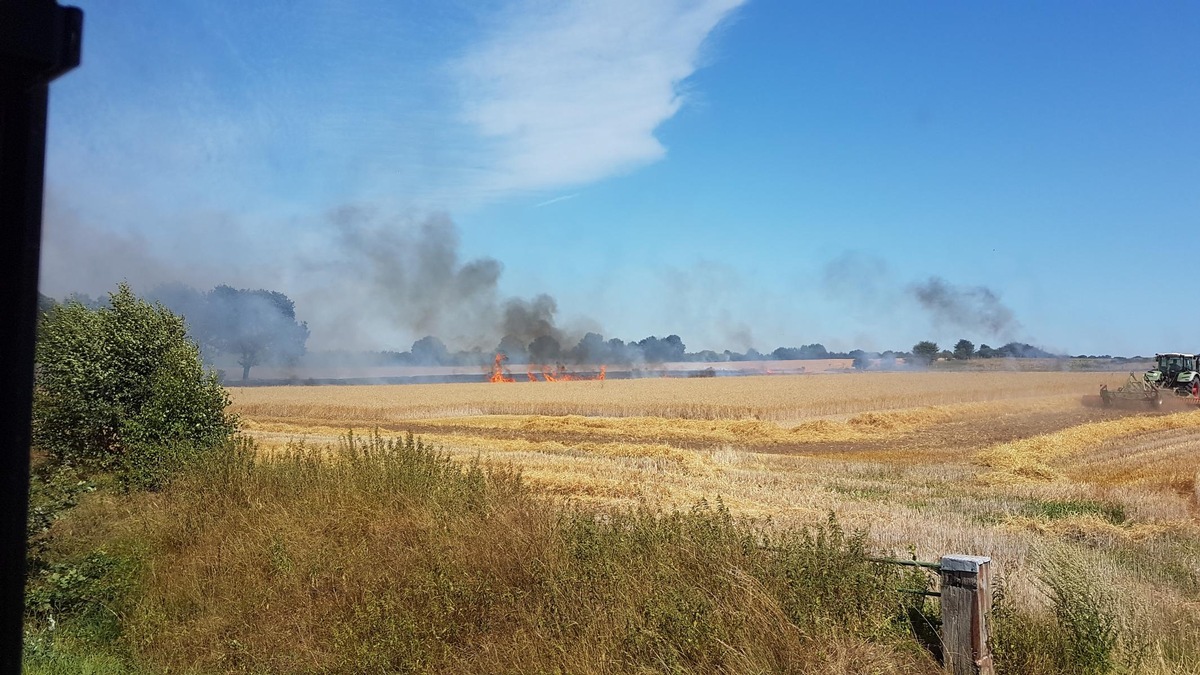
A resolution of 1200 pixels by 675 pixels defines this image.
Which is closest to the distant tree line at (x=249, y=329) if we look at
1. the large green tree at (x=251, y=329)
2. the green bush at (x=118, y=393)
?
the large green tree at (x=251, y=329)

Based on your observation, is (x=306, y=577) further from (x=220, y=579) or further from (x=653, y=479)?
(x=653, y=479)

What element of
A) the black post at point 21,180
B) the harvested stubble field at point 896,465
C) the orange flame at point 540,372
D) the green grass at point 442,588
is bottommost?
the harvested stubble field at point 896,465

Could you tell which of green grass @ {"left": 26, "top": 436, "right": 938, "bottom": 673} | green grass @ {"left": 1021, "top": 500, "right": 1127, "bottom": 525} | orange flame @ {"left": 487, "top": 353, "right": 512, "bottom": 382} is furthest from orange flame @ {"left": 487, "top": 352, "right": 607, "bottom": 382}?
green grass @ {"left": 26, "top": 436, "right": 938, "bottom": 673}

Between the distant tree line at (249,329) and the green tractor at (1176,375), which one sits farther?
the distant tree line at (249,329)

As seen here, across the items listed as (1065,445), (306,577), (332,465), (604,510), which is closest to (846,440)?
(1065,445)

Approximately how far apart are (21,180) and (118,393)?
41.9ft

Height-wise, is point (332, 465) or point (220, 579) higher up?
point (332, 465)

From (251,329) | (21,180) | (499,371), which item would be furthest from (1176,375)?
(251,329)

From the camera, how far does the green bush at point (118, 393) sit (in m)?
13.0

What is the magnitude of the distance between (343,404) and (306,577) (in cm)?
4535

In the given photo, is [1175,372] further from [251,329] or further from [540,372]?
[251,329]

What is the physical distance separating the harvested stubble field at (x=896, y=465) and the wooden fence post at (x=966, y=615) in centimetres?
137

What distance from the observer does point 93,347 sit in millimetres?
13219

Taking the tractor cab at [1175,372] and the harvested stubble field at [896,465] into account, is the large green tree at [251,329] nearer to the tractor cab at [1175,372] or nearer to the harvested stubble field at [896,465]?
the harvested stubble field at [896,465]
